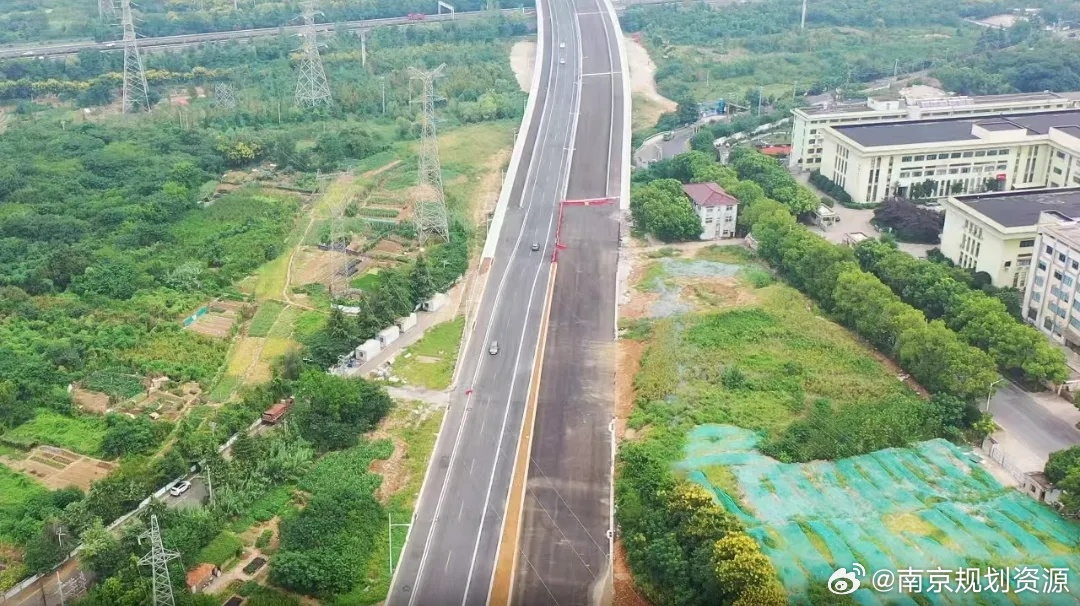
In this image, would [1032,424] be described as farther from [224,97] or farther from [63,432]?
[224,97]

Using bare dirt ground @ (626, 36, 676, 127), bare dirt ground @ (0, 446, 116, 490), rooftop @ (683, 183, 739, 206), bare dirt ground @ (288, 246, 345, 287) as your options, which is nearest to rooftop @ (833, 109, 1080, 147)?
rooftop @ (683, 183, 739, 206)

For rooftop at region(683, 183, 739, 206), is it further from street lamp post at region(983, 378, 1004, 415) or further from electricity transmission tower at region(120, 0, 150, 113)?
electricity transmission tower at region(120, 0, 150, 113)

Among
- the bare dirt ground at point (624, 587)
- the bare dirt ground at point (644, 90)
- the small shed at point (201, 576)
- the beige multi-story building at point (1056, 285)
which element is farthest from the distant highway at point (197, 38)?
the bare dirt ground at point (624, 587)

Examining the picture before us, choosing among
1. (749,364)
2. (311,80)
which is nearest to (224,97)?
(311,80)

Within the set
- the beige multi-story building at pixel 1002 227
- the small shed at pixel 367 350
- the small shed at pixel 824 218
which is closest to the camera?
the small shed at pixel 367 350

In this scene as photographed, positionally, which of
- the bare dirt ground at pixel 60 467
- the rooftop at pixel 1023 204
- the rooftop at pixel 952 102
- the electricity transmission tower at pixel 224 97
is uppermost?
the rooftop at pixel 952 102

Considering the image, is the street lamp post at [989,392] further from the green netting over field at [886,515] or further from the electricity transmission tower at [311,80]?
the electricity transmission tower at [311,80]
